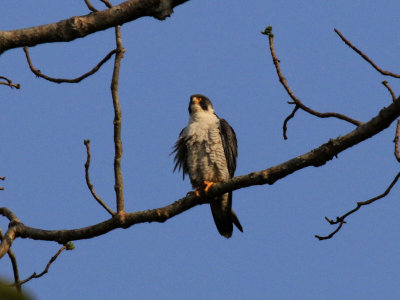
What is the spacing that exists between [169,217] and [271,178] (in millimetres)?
841

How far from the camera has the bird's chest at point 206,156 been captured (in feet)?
19.3

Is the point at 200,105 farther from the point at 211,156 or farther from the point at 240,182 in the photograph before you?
the point at 240,182

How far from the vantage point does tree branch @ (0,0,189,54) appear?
2.12 m

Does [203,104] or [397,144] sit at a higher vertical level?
[203,104]

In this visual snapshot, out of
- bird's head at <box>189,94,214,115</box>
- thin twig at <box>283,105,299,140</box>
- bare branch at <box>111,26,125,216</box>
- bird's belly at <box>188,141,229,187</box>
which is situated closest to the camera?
thin twig at <box>283,105,299,140</box>

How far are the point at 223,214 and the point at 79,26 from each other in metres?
4.33

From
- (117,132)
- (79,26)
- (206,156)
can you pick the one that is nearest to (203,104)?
(206,156)

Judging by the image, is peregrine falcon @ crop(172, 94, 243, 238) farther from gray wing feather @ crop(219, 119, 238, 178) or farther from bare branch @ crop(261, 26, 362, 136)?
bare branch @ crop(261, 26, 362, 136)

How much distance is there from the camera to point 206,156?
5887 millimetres

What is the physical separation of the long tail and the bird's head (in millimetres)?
1188

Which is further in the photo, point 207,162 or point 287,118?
point 207,162

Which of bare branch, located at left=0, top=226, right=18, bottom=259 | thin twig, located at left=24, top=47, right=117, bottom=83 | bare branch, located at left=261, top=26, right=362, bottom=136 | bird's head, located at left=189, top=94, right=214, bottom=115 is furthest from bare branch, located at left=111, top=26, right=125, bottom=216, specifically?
bird's head, located at left=189, top=94, right=214, bottom=115

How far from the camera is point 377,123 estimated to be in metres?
2.50

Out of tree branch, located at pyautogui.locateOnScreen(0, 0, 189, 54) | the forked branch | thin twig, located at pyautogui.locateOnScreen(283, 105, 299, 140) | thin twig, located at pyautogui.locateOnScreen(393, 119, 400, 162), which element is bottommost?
the forked branch
